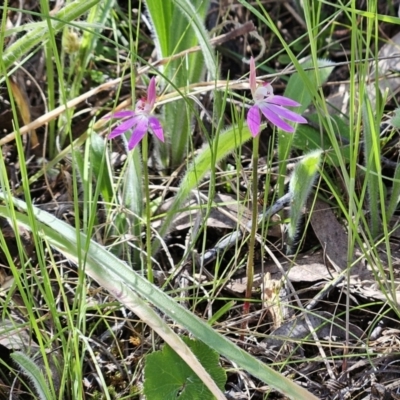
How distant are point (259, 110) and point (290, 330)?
420 millimetres

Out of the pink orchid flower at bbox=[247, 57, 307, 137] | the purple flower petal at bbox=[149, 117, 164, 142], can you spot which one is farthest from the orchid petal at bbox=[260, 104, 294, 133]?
the purple flower petal at bbox=[149, 117, 164, 142]

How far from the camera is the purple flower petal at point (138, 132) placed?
0.95 meters

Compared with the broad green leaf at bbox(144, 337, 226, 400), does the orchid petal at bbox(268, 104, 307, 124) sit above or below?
above

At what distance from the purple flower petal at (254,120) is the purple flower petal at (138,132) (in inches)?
6.1

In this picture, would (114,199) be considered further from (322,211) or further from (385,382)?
(385,382)

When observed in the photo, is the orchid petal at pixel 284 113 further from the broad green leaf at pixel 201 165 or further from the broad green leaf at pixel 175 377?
the broad green leaf at pixel 175 377

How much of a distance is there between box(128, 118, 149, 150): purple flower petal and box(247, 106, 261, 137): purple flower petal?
15 centimetres

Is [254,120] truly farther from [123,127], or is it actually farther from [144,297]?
[144,297]

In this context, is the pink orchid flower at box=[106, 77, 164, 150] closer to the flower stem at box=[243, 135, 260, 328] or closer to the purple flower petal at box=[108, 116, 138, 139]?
the purple flower petal at box=[108, 116, 138, 139]

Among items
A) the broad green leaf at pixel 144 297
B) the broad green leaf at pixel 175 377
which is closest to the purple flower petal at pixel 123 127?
the broad green leaf at pixel 144 297

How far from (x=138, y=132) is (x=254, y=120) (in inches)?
6.8

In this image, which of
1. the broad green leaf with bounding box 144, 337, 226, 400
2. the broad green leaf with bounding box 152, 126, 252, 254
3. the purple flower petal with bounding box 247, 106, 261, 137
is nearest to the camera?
the purple flower petal with bounding box 247, 106, 261, 137

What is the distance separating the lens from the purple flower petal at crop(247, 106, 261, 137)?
916 mm

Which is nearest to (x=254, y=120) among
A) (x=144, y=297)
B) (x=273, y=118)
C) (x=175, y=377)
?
(x=273, y=118)
